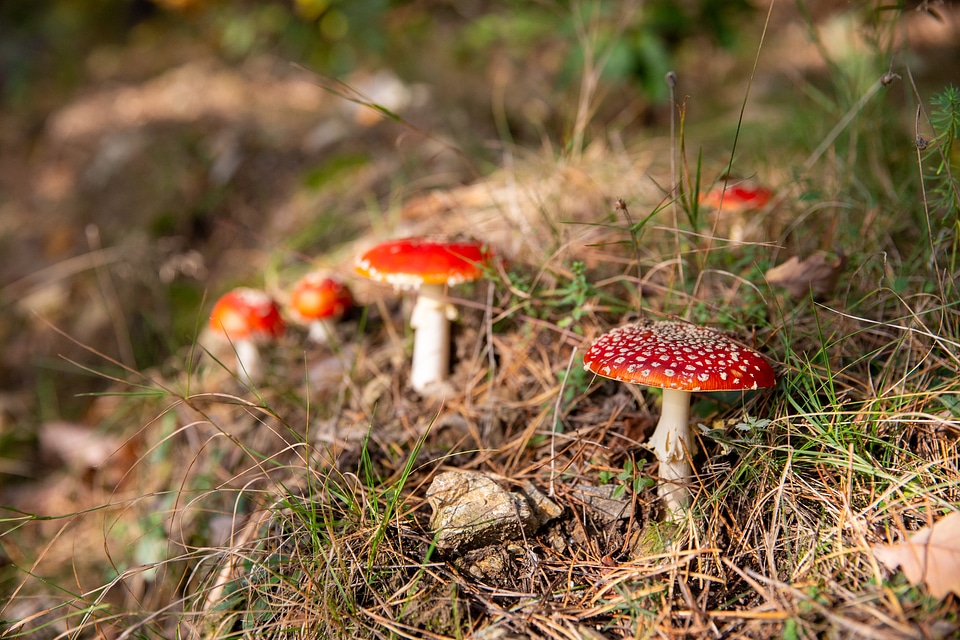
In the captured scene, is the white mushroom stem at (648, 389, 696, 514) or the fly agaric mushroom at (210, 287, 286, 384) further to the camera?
the fly agaric mushroom at (210, 287, 286, 384)

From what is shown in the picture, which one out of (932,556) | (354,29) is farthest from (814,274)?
(354,29)

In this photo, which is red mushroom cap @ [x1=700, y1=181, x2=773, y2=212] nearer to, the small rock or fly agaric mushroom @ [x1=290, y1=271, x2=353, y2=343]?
the small rock

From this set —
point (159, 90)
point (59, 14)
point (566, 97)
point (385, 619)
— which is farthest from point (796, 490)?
point (59, 14)

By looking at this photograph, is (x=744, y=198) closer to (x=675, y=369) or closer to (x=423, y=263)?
(x=675, y=369)

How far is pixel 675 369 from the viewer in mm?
1512

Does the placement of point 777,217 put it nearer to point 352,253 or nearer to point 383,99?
point 352,253

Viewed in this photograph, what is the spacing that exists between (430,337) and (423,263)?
17.5 inches

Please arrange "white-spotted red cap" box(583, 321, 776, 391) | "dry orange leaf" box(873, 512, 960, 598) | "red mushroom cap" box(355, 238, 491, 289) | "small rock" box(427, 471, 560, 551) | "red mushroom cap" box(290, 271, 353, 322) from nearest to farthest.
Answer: "dry orange leaf" box(873, 512, 960, 598) < "white-spotted red cap" box(583, 321, 776, 391) < "small rock" box(427, 471, 560, 551) < "red mushroom cap" box(355, 238, 491, 289) < "red mushroom cap" box(290, 271, 353, 322)

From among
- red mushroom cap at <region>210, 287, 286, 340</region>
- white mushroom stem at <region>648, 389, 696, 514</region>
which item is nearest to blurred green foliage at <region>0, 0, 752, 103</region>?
white mushroom stem at <region>648, 389, 696, 514</region>

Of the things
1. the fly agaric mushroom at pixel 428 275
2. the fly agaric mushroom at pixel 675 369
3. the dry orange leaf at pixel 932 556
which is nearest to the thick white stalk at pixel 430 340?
the fly agaric mushroom at pixel 428 275

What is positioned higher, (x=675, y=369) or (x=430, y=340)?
(x=675, y=369)

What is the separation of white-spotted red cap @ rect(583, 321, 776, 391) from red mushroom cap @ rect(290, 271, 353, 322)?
1.58m

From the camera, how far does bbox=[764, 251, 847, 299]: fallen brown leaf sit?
207 centimetres

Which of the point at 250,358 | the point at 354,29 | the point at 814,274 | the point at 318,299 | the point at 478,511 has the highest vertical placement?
the point at 354,29
